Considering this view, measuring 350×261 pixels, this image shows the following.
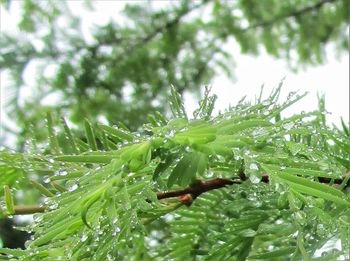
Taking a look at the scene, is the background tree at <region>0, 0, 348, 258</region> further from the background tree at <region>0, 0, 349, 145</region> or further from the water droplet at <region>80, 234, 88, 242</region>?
the water droplet at <region>80, 234, 88, 242</region>

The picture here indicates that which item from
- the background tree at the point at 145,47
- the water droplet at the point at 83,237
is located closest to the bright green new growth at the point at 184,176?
the water droplet at the point at 83,237

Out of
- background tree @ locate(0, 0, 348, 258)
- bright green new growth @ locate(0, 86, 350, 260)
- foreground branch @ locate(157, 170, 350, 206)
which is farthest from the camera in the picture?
background tree @ locate(0, 0, 348, 258)

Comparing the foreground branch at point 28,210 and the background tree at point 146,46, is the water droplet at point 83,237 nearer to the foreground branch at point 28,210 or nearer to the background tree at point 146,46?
the foreground branch at point 28,210

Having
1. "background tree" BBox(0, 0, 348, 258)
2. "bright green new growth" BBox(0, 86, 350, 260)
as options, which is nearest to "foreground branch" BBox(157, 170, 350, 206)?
"bright green new growth" BBox(0, 86, 350, 260)

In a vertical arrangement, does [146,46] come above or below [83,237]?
above

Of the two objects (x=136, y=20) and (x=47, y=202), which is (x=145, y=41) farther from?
(x=47, y=202)

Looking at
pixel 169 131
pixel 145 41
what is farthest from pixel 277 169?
pixel 145 41

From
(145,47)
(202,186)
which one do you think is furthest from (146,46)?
(202,186)

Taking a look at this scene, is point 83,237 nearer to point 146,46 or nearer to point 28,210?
point 28,210
